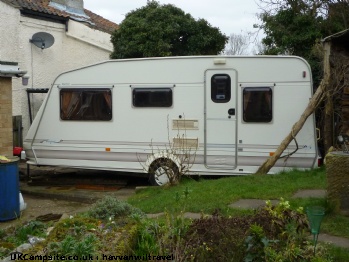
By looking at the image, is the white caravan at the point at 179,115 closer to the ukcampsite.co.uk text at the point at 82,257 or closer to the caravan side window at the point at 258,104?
the caravan side window at the point at 258,104

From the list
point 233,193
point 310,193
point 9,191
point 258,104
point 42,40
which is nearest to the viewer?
point 310,193

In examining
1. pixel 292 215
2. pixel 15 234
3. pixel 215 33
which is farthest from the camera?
pixel 215 33

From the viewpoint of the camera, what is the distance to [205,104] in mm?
11078

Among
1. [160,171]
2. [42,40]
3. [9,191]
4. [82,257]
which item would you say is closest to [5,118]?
[9,191]

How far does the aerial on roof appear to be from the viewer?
15883mm

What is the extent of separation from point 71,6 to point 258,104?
40.2 feet


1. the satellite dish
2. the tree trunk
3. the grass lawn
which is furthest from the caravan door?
the satellite dish

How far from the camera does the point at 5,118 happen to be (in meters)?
10.6

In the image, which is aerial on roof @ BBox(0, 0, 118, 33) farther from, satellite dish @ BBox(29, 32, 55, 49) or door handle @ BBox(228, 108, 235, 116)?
door handle @ BBox(228, 108, 235, 116)

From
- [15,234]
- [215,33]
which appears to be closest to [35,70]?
[215,33]

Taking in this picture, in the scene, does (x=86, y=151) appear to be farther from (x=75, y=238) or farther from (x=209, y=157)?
(x=75, y=238)

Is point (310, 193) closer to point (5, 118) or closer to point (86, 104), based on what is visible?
A: point (86, 104)

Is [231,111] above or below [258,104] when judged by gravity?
below

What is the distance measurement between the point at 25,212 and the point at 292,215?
6.53 metres
